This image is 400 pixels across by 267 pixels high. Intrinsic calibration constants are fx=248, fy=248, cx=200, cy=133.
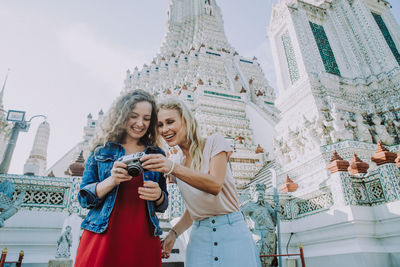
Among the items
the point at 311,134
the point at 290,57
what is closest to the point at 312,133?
the point at 311,134

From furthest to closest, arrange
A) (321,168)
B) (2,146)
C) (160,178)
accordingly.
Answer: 1. (2,146)
2. (321,168)
3. (160,178)

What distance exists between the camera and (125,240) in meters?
1.15

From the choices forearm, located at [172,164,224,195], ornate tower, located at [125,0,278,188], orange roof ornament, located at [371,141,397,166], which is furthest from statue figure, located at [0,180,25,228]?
orange roof ornament, located at [371,141,397,166]

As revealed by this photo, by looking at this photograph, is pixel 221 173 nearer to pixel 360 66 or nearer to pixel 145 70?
pixel 360 66

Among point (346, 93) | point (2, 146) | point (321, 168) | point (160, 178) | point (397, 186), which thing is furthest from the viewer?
point (2, 146)

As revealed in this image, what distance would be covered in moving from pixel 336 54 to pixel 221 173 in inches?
425

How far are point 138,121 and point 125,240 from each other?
0.65 m

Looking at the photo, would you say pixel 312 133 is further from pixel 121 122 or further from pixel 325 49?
pixel 121 122

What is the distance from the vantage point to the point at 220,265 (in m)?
1.22

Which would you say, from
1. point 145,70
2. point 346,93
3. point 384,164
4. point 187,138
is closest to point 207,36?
point 145,70

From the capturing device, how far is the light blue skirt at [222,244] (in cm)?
123

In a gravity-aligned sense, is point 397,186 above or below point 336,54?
below

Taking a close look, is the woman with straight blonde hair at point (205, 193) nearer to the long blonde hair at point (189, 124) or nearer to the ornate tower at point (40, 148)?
the long blonde hair at point (189, 124)

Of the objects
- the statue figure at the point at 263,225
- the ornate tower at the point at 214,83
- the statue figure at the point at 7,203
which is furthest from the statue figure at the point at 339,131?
the statue figure at the point at 7,203
